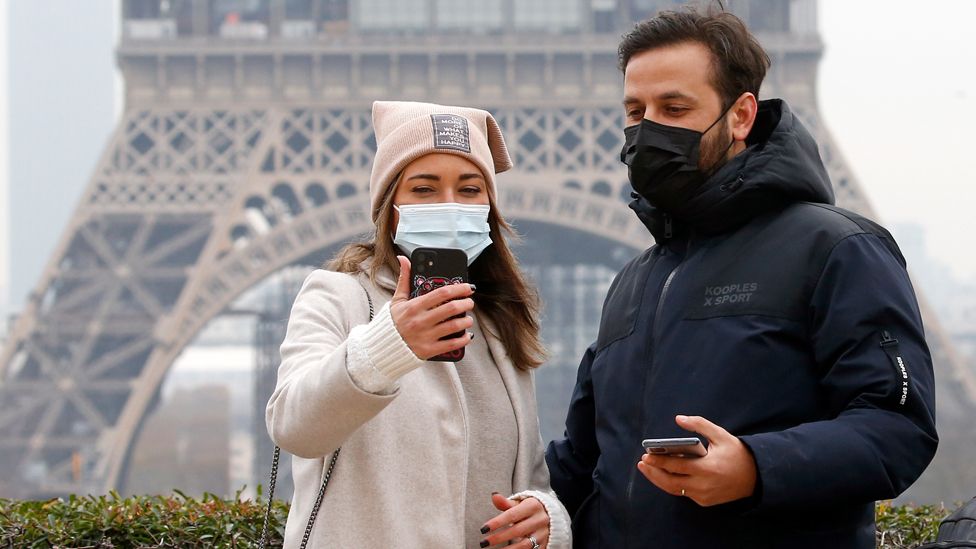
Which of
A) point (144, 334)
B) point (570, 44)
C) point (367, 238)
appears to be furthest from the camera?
point (570, 44)

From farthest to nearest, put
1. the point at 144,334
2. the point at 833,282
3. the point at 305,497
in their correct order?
the point at 144,334 → the point at 305,497 → the point at 833,282

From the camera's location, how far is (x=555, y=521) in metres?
2.43

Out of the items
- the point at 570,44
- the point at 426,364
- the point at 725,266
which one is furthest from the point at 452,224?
the point at 570,44

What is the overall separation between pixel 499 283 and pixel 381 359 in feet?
2.14

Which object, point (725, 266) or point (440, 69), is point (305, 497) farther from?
point (440, 69)

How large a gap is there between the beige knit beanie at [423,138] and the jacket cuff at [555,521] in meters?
0.61

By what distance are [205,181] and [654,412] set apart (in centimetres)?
2070

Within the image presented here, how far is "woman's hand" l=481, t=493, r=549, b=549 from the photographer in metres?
2.35

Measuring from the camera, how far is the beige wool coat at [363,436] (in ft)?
7.04

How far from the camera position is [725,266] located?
7.38 ft

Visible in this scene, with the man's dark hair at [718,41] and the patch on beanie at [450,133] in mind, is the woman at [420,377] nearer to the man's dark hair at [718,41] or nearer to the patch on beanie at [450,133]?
the patch on beanie at [450,133]

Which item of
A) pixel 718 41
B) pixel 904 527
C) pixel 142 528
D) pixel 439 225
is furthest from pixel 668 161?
pixel 142 528

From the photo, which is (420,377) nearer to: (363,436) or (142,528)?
(363,436)

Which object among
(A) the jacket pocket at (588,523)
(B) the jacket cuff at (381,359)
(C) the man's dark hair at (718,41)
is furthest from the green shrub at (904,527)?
(B) the jacket cuff at (381,359)
